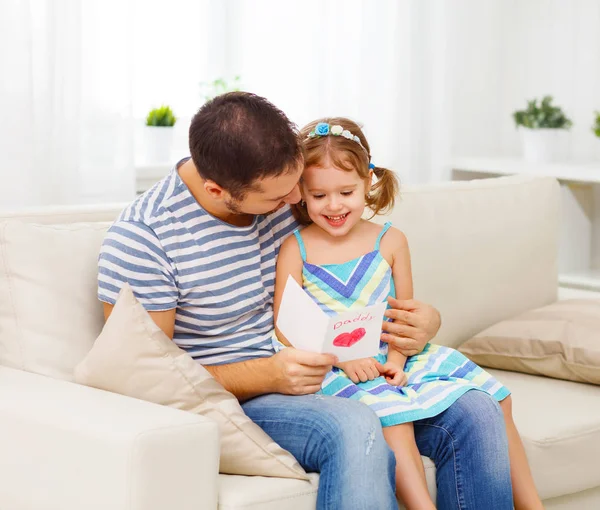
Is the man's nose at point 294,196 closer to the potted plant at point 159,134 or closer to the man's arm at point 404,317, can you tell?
the man's arm at point 404,317

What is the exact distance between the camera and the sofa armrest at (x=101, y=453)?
1.46 meters

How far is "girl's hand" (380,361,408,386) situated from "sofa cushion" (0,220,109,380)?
21.7 inches

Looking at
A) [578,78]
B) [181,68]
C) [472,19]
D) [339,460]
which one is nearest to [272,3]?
[181,68]

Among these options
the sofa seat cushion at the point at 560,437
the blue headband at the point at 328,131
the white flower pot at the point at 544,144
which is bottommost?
the sofa seat cushion at the point at 560,437

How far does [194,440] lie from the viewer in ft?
4.94

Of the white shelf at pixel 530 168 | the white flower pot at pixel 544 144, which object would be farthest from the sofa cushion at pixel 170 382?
the white flower pot at pixel 544 144

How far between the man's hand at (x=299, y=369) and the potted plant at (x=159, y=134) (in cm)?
164

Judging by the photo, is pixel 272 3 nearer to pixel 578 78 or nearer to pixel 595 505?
pixel 578 78

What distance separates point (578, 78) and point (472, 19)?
19.0 inches

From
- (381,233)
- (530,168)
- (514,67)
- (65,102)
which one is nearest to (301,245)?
(381,233)

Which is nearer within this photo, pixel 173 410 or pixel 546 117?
pixel 173 410

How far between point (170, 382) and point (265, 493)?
0.24 m

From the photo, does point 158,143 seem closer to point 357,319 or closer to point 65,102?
point 65,102

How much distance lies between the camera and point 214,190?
68.6 inches
